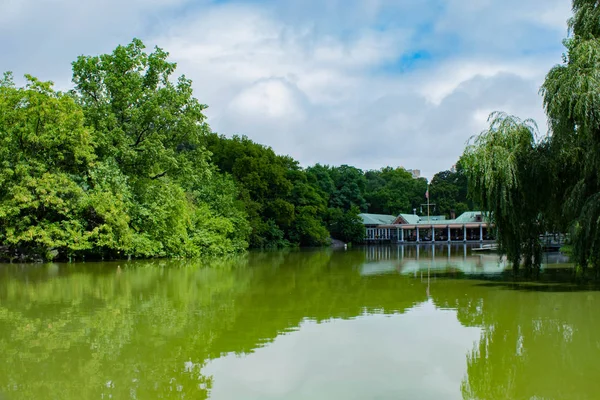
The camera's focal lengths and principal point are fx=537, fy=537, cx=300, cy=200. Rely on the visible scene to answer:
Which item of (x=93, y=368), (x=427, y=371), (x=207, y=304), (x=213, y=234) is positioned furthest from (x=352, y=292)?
(x=213, y=234)

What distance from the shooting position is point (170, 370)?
675 cm

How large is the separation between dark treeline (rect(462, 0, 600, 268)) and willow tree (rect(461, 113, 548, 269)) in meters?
0.03

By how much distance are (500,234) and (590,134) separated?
4.19 metres

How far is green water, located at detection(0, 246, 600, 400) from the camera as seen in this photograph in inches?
240

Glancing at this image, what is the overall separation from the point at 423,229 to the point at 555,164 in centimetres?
5525

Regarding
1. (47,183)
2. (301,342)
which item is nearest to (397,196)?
(47,183)

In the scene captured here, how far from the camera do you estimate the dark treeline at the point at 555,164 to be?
13125 millimetres

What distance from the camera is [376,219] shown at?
232 feet

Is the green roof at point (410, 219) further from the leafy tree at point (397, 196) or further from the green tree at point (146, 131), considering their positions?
the green tree at point (146, 131)

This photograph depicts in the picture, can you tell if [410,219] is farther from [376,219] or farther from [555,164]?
[555,164]

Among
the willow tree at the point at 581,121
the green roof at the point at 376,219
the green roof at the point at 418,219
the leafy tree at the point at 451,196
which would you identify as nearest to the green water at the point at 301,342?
the willow tree at the point at 581,121

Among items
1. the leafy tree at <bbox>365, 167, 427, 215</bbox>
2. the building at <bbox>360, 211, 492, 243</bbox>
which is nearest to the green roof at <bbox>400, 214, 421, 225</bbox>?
the building at <bbox>360, 211, 492, 243</bbox>

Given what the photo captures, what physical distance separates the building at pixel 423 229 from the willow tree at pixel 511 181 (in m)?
46.9

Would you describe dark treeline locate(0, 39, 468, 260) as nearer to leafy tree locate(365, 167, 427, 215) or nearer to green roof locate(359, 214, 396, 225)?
green roof locate(359, 214, 396, 225)
